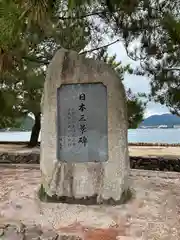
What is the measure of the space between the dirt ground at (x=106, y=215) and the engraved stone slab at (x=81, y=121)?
52 centimetres

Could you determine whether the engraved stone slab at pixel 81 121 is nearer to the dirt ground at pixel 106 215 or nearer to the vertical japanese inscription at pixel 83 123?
the vertical japanese inscription at pixel 83 123

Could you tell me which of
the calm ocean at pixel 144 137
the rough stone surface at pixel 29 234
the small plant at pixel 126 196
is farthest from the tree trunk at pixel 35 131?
the rough stone surface at pixel 29 234

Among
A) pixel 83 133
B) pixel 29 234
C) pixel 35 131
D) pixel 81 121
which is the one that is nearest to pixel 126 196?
pixel 83 133

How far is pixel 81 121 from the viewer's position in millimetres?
3504

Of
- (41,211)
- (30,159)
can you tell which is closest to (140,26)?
(41,211)

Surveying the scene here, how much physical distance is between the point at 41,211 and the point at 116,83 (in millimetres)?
1377

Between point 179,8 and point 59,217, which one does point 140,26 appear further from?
point 59,217

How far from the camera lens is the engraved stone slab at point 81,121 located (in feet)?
11.3

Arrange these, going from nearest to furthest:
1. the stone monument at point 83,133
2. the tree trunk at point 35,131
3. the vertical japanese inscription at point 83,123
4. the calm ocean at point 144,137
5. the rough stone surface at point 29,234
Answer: the rough stone surface at point 29,234, the stone monument at point 83,133, the vertical japanese inscription at point 83,123, the tree trunk at point 35,131, the calm ocean at point 144,137

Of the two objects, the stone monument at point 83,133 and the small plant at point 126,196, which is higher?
the stone monument at point 83,133

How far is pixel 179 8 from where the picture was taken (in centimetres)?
437

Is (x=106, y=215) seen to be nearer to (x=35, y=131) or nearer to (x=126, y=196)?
(x=126, y=196)

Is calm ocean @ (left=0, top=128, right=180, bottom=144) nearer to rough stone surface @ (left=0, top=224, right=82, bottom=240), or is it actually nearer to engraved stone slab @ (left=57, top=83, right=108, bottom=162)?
engraved stone slab @ (left=57, top=83, right=108, bottom=162)

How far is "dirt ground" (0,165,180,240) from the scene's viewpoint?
2.73 meters
